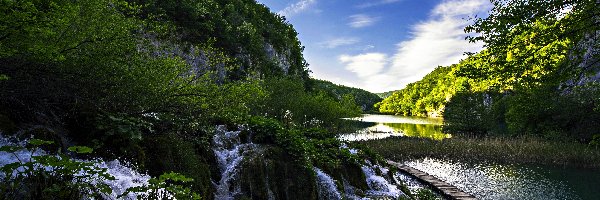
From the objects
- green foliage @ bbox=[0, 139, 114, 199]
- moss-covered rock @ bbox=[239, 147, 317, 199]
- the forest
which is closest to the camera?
green foliage @ bbox=[0, 139, 114, 199]

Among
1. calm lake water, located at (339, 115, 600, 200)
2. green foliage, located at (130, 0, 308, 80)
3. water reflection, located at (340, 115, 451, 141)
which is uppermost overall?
green foliage, located at (130, 0, 308, 80)

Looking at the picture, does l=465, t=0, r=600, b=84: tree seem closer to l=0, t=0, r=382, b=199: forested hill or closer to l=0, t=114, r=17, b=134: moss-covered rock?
l=0, t=0, r=382, b=199: forested hill

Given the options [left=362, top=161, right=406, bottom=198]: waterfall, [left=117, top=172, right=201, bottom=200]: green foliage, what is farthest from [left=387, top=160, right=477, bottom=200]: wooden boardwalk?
[left=117, top=172, right=201, bottom=200]: green foliage

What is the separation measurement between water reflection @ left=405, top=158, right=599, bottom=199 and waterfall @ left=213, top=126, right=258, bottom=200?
533 inches

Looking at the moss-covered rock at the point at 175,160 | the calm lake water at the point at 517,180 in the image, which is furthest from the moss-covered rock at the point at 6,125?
the calm lake water at the point at 517,180

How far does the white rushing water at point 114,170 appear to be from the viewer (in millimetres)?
5340

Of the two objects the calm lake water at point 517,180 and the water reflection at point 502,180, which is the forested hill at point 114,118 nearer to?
the water reflection at point 502,180

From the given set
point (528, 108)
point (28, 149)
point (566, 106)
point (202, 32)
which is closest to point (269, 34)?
point (202, 32)

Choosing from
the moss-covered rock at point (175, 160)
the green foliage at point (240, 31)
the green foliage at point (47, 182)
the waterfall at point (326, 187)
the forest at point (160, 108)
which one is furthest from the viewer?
the green foliage at point (240, 31)

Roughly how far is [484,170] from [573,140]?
58.2 feet

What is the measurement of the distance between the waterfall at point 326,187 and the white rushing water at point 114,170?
5808 millimetres

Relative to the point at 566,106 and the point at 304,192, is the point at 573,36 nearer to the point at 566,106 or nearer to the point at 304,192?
the point at 304,192

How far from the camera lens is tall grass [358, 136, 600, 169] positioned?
93.1 ft

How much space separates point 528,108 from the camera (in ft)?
39.7
